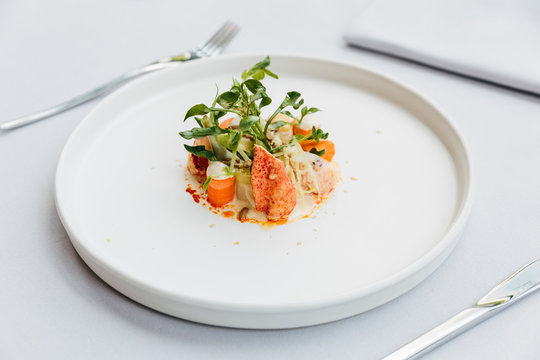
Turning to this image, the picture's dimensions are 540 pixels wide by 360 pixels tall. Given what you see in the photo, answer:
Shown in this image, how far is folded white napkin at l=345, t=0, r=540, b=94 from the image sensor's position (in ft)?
7.18

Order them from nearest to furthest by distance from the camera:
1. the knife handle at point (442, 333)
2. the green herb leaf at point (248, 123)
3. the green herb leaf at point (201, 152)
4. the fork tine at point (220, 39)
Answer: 1. the knife handle at point (442, 333)
2. the green herb leaf at point (248, 123)
3. the green herb leaf at point (201, 152)
4. the fork tine at point (220, 39)

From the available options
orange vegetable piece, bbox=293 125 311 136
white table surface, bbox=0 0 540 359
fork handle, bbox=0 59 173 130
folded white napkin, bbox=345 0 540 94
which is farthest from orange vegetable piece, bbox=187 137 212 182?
folded white napkin, bbox=345 0 540 94

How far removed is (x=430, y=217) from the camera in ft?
4.89

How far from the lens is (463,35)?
239 cm

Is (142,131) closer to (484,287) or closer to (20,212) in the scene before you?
(20,212)

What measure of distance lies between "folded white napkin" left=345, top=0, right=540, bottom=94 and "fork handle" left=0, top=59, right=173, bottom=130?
33.8 inches

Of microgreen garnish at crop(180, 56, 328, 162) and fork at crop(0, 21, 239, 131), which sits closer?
microgreen garnish at crop(180, 56, 328, 162)

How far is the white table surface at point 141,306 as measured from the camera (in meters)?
1.24

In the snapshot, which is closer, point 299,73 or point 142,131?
point 142,131

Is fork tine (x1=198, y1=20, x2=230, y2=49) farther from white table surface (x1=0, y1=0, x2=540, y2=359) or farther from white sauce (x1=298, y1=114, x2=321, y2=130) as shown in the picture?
white sauce (x1=298, y1=114, x2=321, y2=130)

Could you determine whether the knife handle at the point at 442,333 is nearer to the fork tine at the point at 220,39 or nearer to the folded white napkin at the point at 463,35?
the folded white napkin at the point at 463,35

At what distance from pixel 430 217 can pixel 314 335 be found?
1.59 ft

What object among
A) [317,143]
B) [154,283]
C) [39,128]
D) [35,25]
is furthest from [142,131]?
[35,25]

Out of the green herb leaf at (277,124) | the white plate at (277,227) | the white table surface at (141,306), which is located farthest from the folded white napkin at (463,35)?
the green herb leaf at (277,124)
